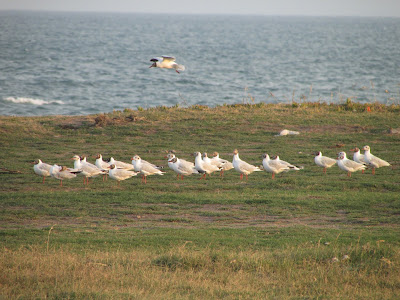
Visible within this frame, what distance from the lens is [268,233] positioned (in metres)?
11.9

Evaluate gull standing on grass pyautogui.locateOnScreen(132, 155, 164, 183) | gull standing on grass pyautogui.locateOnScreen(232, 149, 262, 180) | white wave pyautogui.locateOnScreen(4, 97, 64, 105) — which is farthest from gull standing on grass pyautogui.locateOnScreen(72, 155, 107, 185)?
white wave pyautogui.locateOnScreen(4, 97, 64, 105)

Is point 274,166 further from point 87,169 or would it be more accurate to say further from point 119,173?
point 87,169

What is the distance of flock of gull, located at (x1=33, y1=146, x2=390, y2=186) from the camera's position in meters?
16.2

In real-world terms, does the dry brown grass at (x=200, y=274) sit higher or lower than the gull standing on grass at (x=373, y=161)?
higher

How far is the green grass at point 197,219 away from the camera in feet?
29.1

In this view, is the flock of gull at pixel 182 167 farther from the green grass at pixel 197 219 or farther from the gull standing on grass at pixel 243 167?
the green grass at pixel 197 219

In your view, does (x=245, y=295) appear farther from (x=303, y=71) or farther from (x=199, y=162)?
(x=303, y=71)

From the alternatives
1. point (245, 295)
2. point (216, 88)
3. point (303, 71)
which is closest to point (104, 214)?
point (245, 295)

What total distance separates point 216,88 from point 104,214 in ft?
154

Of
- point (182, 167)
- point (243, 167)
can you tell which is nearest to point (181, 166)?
point (182, 167)

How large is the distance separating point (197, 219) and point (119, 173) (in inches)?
164

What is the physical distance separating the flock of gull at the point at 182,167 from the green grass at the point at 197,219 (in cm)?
33

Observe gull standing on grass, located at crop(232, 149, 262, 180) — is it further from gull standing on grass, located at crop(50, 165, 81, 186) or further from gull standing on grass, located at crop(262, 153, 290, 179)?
gull standing on grass, located at crop(50, 165, 81, 186)

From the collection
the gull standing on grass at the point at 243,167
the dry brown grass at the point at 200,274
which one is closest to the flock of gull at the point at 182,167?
the gull standing on grass at the point at 243,167
